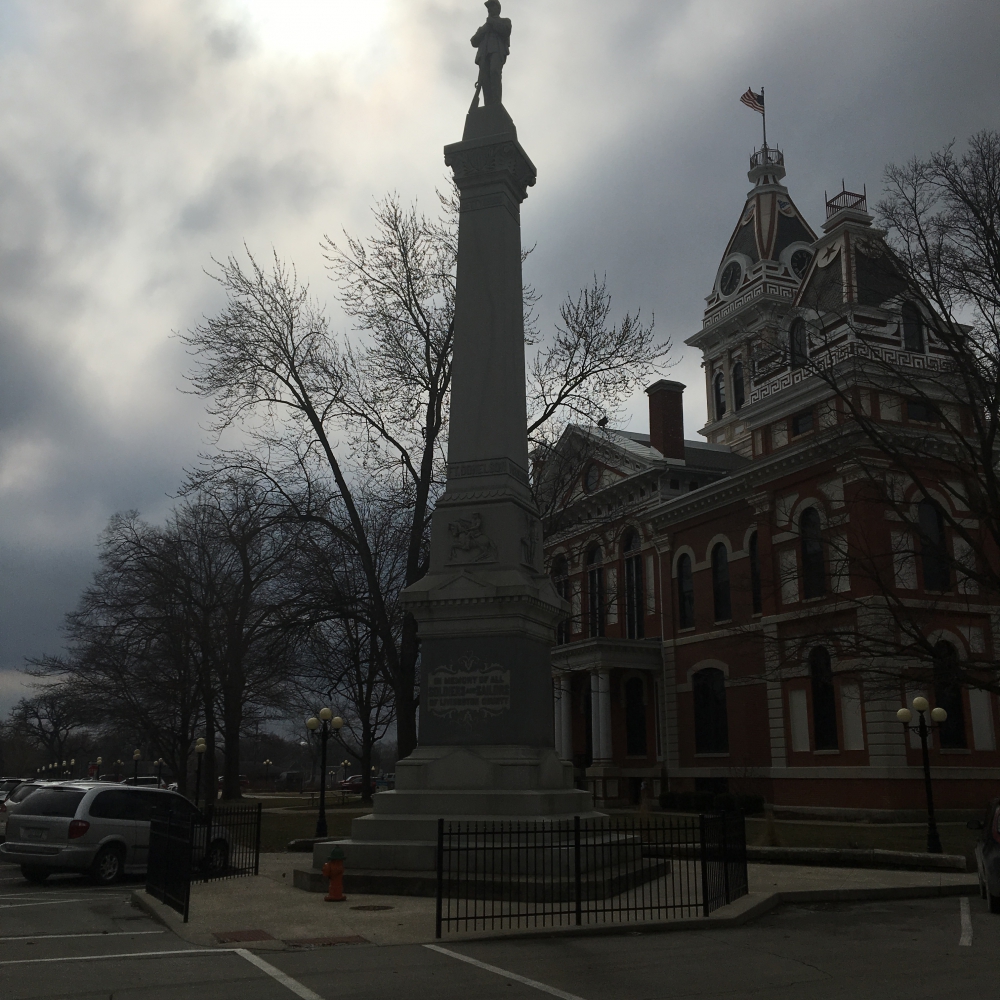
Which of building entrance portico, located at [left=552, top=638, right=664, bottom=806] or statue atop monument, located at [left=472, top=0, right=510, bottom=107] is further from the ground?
Result: statue atop monument, located at [left=472, top=0, right=510, bottom=107]

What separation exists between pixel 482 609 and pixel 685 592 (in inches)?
1129

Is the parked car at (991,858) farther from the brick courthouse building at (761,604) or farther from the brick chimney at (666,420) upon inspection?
the brick chimney at (666,420)

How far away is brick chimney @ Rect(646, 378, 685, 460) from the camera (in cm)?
4606

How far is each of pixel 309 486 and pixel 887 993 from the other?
19.0 metres

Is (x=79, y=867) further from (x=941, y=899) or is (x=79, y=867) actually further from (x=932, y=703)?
(x=932, y=703)

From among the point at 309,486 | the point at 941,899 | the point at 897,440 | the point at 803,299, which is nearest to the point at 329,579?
the point at 309,486

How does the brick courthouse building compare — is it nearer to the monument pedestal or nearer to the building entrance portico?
the building entrance portico

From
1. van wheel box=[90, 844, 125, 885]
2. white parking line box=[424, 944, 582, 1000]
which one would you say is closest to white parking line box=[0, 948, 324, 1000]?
white parking line box=[424, 944, 582, 1000]

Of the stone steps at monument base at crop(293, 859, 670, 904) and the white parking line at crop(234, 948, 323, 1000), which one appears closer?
the white parking line at crop(234, 948, 323, 1000)

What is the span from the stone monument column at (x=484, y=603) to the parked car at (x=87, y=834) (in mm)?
3950

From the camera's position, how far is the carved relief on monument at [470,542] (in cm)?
1446

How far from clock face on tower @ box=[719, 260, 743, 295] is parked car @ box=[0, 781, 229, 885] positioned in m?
56.8

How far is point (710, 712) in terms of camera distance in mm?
39469

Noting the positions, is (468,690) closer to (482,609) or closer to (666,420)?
(482,609)
